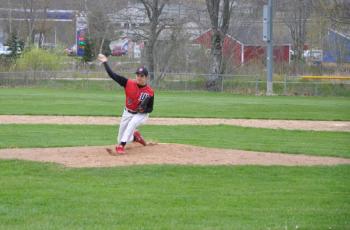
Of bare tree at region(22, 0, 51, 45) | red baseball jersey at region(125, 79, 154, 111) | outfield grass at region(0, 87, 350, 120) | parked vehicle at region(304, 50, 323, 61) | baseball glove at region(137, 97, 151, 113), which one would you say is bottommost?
outfield grass at region(0, 87, 350, 120)

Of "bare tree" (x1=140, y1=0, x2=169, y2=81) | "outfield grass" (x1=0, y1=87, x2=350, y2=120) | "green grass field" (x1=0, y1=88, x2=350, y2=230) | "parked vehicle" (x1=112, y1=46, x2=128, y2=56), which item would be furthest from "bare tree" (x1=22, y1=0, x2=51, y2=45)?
"green grass field" (x1=0, y1=88, x2=350, y2=230)

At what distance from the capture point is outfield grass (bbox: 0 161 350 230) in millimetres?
8102

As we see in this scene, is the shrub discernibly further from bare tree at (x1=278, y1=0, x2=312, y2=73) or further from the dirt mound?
the dirt mound

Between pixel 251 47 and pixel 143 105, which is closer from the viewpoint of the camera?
pixel 143 105

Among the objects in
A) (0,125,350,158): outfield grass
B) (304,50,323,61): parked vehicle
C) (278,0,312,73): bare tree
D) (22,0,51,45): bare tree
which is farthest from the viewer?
(22,0,51,45): bare tree

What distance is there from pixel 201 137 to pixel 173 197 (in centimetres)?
923

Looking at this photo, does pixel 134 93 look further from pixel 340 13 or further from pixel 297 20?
pixel 297 20

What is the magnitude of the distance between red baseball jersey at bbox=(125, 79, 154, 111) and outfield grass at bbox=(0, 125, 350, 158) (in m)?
2.81

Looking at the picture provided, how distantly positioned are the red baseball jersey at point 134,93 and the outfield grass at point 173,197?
1.80 m

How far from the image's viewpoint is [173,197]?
9.80 meters

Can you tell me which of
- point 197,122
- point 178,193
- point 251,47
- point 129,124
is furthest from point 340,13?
point 251,47

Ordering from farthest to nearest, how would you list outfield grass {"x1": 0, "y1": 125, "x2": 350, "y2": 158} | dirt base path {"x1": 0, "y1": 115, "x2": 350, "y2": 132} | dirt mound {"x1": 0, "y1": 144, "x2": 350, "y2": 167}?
dirt base path {"x1": 0, "y1": 115, "x2": 350, "y2": 132} < outfield grass {"x1": 0, "y1": 125, "x2": 350, "y2": 158} < dirt mound {"x1": 0, "y1": 144, "x2": 350, "y2": 167}

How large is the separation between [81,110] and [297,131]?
10006 mm

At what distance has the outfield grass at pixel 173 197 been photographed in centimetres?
810
